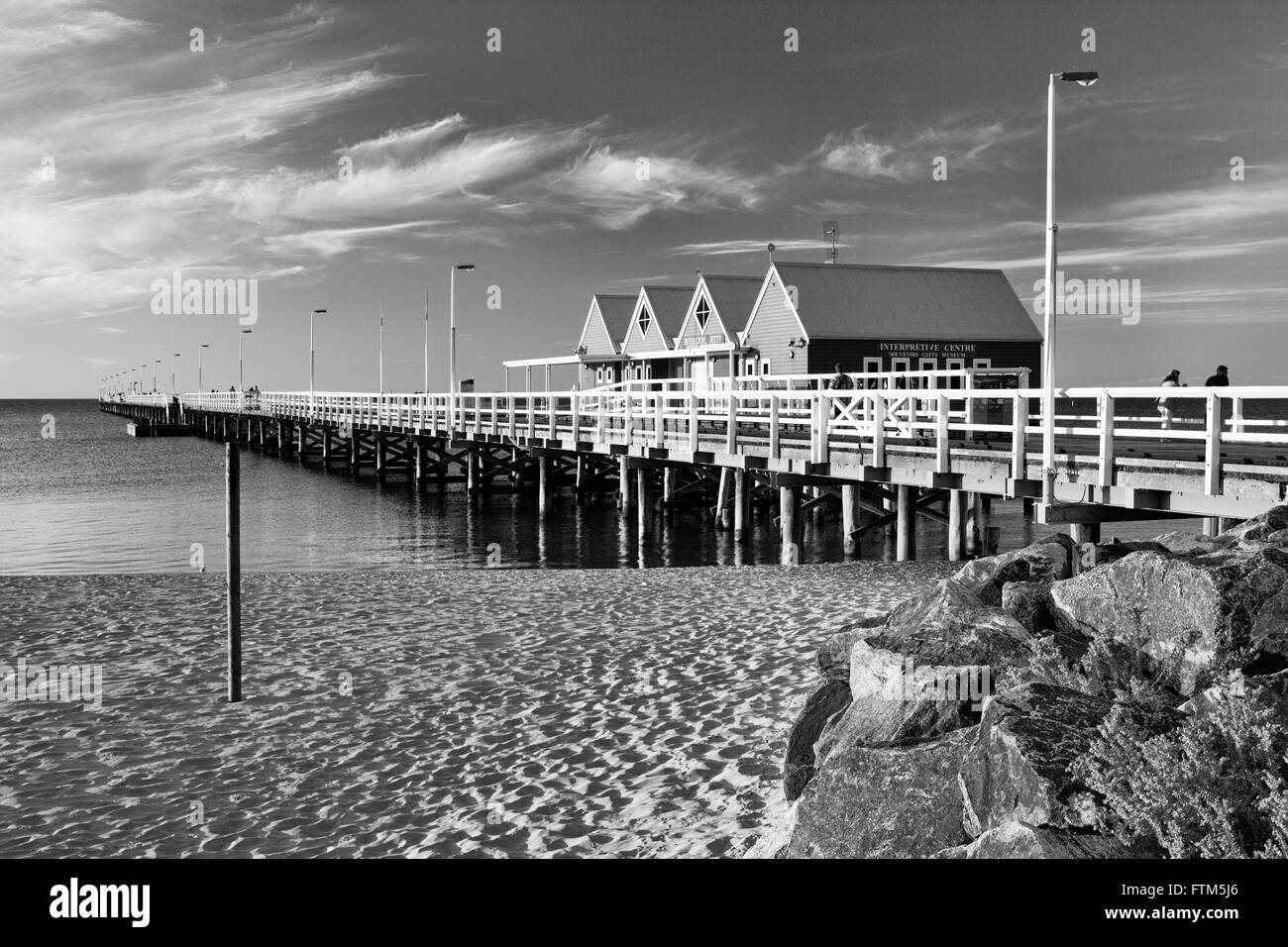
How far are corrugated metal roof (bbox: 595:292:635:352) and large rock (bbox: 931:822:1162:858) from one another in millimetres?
46961

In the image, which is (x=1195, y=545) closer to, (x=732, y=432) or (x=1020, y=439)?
(x=1020, y=439)

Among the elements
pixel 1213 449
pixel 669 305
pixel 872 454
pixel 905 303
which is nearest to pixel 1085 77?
pixel 1213 449

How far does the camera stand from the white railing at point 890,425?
13102mm

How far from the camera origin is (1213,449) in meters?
11.8

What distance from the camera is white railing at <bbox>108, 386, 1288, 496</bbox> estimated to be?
43.0 feet

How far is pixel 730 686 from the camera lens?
915cm

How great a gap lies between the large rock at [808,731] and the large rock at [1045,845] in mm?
1822

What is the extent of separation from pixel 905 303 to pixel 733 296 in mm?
7153

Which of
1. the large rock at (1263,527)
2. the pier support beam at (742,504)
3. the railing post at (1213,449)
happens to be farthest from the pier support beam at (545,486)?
the large rock at (1263,527)

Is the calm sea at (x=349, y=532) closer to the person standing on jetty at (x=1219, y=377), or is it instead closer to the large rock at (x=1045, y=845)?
the person standing on jetty at (x=1219, y=377)

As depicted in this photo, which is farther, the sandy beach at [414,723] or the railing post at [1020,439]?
the railing post at [1020,439]

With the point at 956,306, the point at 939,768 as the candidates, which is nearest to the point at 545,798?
the point at 939,768

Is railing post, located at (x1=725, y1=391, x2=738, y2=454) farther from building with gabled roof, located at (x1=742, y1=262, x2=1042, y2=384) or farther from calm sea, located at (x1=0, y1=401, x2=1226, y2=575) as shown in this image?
building with gabled roof, located at (x1=742, y1=262, x2=1042, y2=384)

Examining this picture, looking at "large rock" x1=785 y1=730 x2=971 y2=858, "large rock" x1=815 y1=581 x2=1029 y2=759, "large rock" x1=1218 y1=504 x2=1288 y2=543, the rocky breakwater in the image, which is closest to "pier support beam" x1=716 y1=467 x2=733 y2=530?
"large rock" x1=1218 y1=504 x2=1288 y2=543
